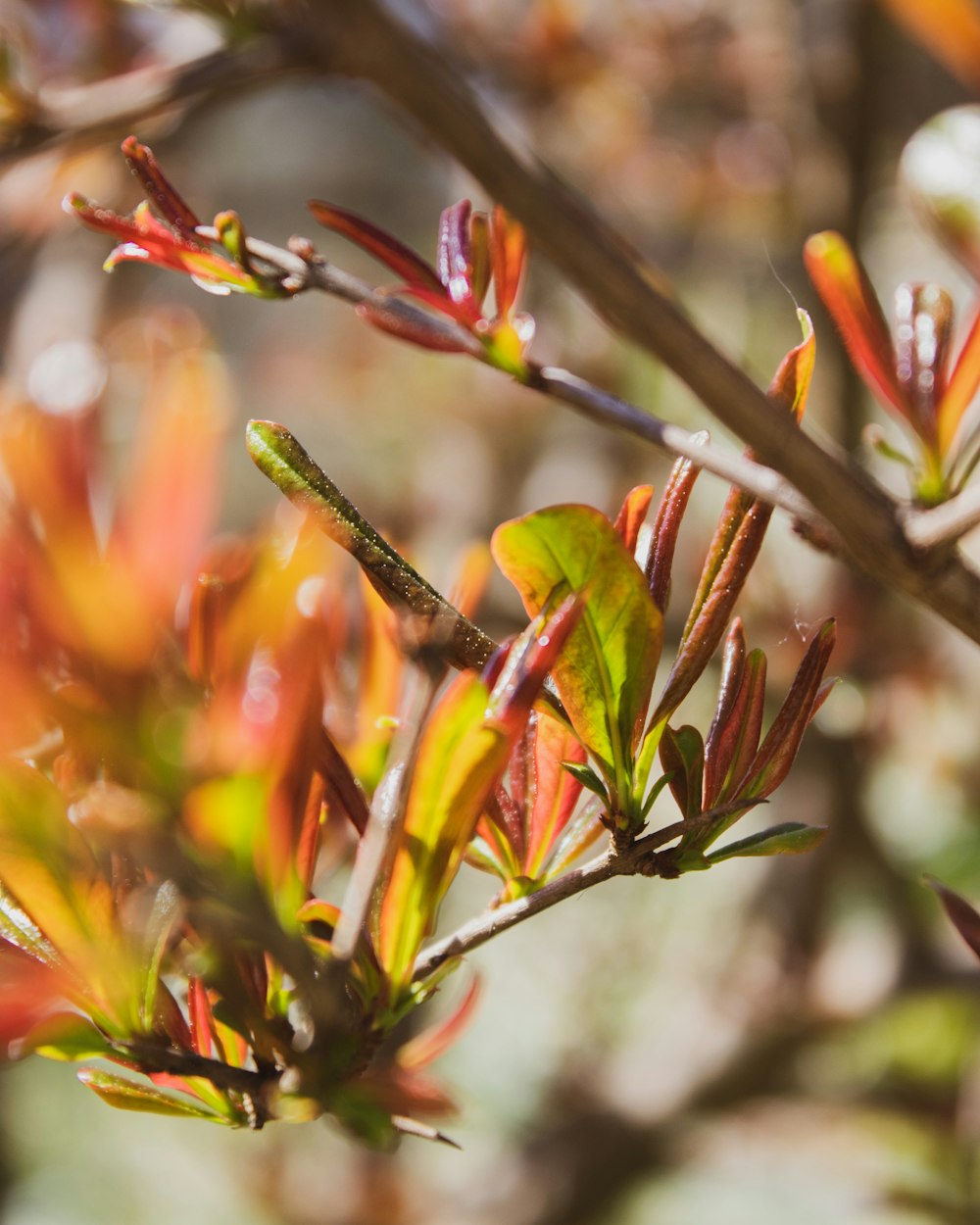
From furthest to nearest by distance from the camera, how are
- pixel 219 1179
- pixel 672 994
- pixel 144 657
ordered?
pixel 219 1179, pixel 672 994, pixel 144 657

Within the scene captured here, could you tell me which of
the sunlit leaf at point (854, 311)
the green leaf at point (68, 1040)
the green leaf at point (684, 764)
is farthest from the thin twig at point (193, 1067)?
the sunlit leaf at point (854, 311)

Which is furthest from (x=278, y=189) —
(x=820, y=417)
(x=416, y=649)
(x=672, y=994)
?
→ (x=416, y=649)

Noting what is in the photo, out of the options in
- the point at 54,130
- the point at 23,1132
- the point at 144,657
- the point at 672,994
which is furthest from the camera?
the point at 23,1132

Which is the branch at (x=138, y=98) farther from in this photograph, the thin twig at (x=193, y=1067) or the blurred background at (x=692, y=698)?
the thin twig at (x=193, y=1067)

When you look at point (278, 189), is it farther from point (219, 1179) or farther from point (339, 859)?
point (339, 859)

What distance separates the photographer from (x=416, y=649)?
0.51 feet

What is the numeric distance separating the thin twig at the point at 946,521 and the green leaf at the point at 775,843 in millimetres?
72

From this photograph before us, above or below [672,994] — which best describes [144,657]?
above

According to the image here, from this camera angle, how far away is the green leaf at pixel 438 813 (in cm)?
17

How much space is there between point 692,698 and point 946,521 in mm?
1258

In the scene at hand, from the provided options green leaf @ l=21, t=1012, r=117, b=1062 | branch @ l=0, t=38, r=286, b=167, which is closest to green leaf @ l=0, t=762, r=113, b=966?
green leaf @ l=21, t=1012, r=117, b=1062

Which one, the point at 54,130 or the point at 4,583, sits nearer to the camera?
the point at 4,583

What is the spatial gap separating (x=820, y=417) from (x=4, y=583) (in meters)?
1.04

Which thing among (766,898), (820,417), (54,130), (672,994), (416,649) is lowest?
(672,994)
